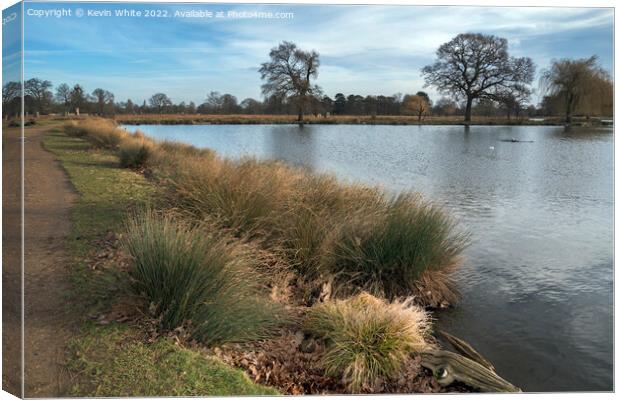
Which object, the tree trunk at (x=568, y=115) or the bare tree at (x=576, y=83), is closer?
the bare tree at (x=576, y=83)

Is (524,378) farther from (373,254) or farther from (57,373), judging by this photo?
(57,373)

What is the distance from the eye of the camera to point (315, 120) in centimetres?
722

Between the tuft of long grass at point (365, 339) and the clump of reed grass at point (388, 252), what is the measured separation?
142cm

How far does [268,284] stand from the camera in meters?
6.75

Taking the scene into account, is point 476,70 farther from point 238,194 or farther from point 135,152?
point 135,152

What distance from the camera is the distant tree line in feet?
19.4

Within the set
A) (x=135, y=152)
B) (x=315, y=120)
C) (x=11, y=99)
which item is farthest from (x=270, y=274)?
(x=135, y=152)

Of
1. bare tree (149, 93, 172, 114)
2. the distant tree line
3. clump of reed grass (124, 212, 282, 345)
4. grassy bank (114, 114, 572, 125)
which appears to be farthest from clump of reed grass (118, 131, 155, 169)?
clump of reed grass (124, 212, 282, 345)

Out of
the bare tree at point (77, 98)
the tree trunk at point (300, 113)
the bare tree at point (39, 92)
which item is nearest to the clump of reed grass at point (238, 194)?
the tree trunk at point (300, 113)

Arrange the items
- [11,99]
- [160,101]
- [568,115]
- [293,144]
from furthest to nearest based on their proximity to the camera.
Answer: [293,144], [568,115], [160,101], [11,99]

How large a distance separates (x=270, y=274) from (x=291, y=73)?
233cm

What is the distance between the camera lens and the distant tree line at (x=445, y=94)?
591 cm

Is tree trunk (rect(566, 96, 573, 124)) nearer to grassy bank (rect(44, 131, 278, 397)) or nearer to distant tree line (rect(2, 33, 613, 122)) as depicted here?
distant tree line (rect(2, 33, 613, 122))

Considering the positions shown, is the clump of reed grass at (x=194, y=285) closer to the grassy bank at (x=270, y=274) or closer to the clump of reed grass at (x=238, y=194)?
the grassy bank at (x=270, y=274)
